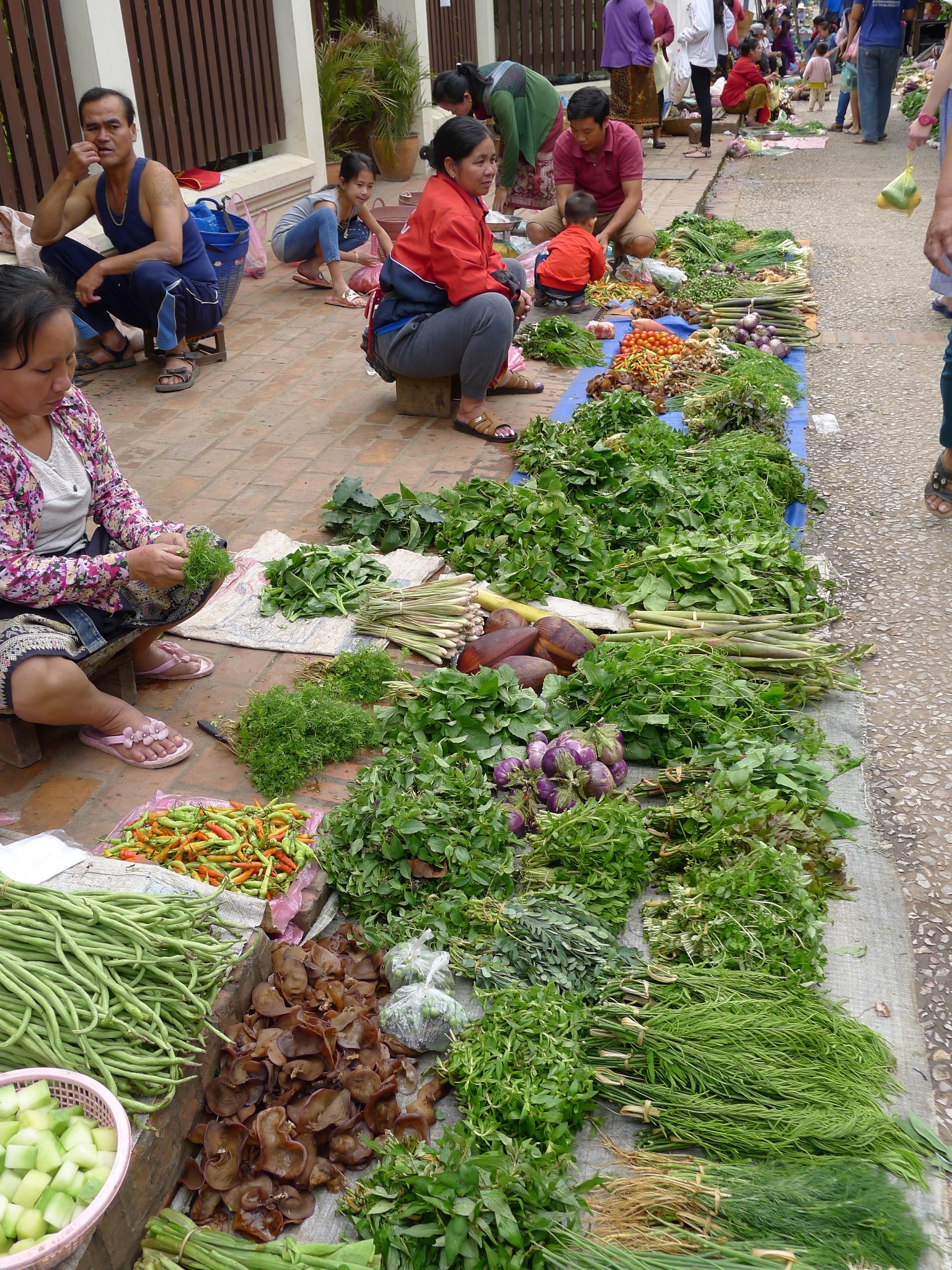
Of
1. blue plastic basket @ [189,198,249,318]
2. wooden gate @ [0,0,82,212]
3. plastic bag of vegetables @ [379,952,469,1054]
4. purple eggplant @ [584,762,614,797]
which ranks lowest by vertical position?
plastic bag of vegetables @ [379,952,469,1054]

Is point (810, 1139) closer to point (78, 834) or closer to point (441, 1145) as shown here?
point (441, 1145)

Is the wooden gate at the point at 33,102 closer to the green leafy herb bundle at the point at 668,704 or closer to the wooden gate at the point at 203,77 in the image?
the wooden gate at the point at 203,77

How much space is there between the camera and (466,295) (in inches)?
207

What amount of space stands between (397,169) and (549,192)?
122 inches

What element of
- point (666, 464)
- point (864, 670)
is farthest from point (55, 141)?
point (864, 670)

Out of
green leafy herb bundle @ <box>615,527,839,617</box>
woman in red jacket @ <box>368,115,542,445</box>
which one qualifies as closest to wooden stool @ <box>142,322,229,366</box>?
woman in red jacket @ <box>368,115,542,445</box>

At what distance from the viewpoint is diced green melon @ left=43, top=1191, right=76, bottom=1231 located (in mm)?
1679

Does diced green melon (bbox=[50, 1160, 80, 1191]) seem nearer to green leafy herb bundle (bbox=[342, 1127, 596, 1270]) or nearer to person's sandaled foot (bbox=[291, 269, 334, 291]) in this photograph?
green leafy herb bundle (bbox=[342, 1127, 596, 1270])

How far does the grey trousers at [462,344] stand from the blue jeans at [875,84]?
426 inches

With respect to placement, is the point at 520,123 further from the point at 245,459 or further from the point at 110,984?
the point at 110,984

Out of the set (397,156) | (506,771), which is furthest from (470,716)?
(397,156)

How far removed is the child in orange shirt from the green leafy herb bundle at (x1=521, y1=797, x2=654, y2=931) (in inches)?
212

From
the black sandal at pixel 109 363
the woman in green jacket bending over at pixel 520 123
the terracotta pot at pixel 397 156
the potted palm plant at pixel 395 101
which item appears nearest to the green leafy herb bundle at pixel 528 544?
the black sandal at pixel 109 363

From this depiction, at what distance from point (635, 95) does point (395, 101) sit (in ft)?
11.7
